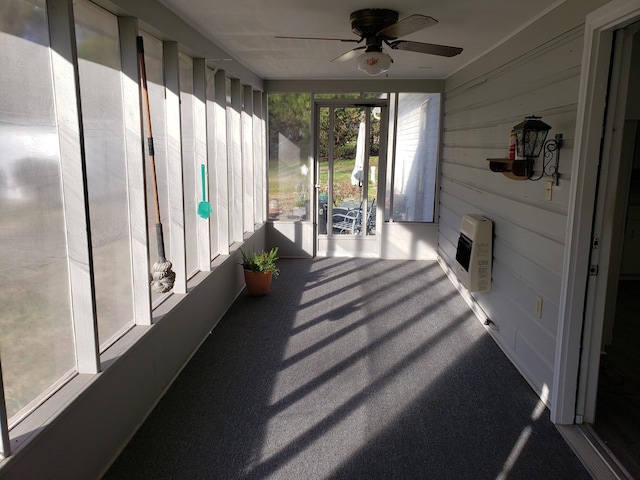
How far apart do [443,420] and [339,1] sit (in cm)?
248

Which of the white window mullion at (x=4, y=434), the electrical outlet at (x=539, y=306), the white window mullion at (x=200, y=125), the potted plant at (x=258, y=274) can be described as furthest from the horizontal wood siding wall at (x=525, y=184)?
the white window mullion at (x=4, y=434)

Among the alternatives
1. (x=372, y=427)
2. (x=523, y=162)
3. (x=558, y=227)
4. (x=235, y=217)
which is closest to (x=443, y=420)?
(x=372, y=427)

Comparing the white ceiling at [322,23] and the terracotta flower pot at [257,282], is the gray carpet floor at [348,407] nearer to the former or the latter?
the terracotta flower pot at [257,282]

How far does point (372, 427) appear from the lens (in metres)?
2.79

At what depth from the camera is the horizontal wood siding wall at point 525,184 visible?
2926 mm

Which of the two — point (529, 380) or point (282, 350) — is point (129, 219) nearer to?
point (282, 350)

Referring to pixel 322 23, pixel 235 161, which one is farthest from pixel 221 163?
pixel 322 23

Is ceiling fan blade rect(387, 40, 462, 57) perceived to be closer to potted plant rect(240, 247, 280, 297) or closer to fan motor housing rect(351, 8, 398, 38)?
fan motor housing rect(351, 8, 398, 38)

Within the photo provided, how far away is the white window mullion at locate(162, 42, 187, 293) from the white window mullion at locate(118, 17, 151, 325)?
1.85 ft

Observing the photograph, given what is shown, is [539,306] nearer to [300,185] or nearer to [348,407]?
[348,407]

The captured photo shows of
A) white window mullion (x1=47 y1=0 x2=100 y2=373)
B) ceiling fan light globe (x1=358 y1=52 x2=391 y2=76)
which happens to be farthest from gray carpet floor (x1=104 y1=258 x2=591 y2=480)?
ceiling fan light globe (x1=358 y1=52 x2=391 y2=76)

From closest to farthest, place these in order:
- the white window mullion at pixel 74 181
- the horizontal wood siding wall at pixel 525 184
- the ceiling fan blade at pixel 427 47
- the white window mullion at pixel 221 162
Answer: the white window mullion at pixel 74 181 < the horizontal wood siding wall at pixel 525 184 < the ceiling fan blade at pixel 427 47 < the white window mullion at pixel 221 162

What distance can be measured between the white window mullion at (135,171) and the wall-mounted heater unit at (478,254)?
2.63 m

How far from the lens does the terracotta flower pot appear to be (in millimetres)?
5055
